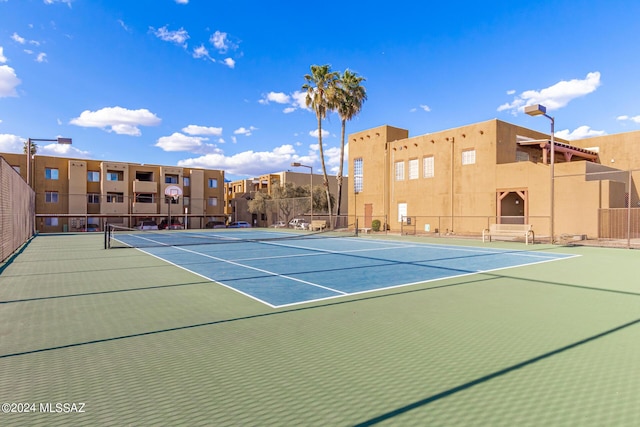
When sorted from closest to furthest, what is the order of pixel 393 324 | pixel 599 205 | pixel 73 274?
pixel 393 324
pixel 73 274
pixel 599 205

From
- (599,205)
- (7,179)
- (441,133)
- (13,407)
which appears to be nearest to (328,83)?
(441,133)

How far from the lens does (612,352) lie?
4.40 metres

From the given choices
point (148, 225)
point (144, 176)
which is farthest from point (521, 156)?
point (144, 176)

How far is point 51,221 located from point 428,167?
146ft

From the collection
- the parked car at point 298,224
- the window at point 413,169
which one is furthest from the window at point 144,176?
the window at point 413,169

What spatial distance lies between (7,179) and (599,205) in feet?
96.1

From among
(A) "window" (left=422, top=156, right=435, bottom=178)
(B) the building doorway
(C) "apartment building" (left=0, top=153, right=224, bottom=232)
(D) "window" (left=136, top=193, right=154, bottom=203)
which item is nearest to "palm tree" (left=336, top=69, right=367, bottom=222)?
(A) "window" (left=422, top=156, right=435, bottom=178)

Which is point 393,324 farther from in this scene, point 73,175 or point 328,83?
point 73,175

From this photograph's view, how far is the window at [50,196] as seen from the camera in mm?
46156

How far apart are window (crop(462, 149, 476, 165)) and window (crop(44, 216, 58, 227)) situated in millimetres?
47161

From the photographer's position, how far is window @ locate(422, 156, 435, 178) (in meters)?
33.1

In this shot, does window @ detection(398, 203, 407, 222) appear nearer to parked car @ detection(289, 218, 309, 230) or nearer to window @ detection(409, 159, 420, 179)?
window @ detection(409, 159, 420, 179)

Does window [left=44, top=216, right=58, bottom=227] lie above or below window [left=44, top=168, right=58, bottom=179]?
below

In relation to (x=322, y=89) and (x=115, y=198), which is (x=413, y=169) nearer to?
(x=322, y=89)
